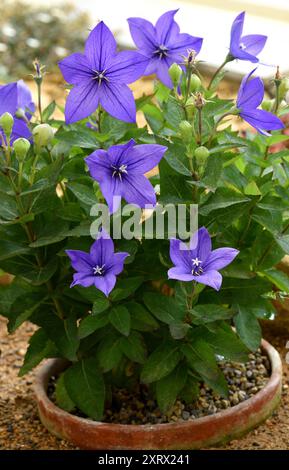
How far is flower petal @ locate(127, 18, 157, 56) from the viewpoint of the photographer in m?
1.78

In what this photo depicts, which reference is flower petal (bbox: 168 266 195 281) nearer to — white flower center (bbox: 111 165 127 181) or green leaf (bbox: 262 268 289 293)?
white flower center (bbox: 111 165 127 181)

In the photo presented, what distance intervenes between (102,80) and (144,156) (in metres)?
0.18

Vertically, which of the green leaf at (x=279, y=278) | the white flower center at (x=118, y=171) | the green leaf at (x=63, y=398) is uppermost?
the white flower center at (x=118, y=171)

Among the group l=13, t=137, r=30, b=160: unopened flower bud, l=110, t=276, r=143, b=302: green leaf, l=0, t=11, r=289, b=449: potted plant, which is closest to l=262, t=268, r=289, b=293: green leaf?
l=0, t=11, r=289, b=449: potted plant

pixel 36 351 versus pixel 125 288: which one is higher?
pixel 125 288

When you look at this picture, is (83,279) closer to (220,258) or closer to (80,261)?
(80,261)

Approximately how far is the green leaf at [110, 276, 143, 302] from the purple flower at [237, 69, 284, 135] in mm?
379

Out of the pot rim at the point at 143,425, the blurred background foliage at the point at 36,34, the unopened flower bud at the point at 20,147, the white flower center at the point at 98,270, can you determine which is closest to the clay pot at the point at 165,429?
the pot rim at the point at 143,425

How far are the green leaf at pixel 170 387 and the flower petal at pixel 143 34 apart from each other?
674mm

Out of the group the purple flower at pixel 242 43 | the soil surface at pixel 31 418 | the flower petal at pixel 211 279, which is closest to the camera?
the flower petal at pixel 211 279

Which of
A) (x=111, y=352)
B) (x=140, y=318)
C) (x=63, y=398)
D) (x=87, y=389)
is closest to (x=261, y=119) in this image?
(x=140, y=318)

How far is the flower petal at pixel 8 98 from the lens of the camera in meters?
1.70

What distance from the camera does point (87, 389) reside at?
1.91m

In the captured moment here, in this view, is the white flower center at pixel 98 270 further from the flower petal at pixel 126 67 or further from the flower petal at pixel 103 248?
the flower petal at pixel 126 67
